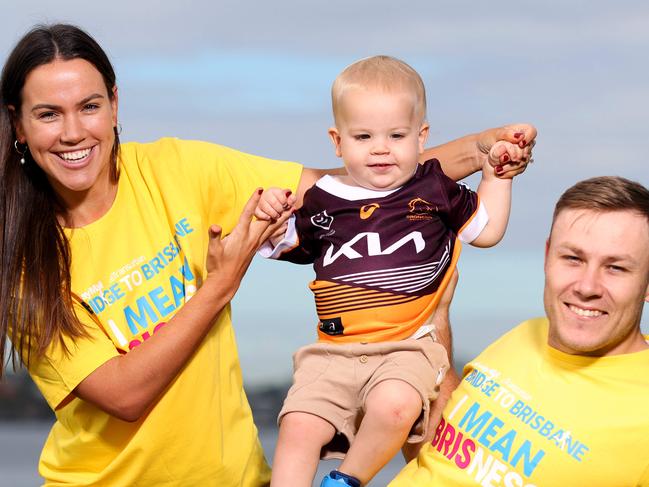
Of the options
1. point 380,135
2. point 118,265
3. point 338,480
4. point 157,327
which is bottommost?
point 338,480

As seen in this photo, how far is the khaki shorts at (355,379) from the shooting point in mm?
4102

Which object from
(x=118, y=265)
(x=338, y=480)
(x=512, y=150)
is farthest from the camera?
(x=118, y=265)

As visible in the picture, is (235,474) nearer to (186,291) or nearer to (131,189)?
(186,291)

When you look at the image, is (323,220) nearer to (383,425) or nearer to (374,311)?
(374,311)

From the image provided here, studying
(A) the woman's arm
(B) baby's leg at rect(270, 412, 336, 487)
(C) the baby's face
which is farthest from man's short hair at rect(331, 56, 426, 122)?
(B) baby's leg at rect(270, 412, 336, 487)

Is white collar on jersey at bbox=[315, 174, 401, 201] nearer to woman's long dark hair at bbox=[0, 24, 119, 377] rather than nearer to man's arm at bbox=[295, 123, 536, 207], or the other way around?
man's arm at bbox=[295, 123, 536, 207]

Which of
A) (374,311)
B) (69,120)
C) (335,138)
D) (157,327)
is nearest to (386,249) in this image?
(374,311)

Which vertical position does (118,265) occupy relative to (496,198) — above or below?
below

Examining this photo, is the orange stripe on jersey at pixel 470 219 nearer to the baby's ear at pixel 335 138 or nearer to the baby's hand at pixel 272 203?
the baby's ear at pixel 335 138

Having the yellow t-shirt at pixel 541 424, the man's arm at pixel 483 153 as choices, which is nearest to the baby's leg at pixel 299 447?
the yellow t-shirt at pixel 541 424

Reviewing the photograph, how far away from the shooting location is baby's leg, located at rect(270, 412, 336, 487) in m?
4.04

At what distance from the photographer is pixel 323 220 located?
170 inches

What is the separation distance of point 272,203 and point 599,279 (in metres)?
1.10

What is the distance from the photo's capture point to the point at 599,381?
3811mm
